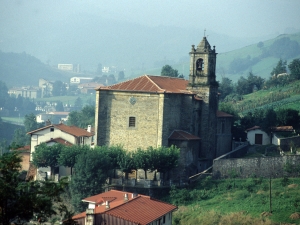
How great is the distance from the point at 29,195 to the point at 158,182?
79.3ft

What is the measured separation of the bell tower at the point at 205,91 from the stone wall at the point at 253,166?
651cm

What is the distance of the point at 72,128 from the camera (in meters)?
58.4

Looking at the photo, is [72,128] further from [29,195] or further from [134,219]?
[29,195]

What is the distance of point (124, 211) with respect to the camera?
A: 109 ft

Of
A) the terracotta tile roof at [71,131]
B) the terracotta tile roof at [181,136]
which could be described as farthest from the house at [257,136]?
the terracotta tile roof at [71,131]

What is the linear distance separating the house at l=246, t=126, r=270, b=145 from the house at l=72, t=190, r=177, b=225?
21.2 m

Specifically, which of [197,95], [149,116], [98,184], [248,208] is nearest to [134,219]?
[248,208]

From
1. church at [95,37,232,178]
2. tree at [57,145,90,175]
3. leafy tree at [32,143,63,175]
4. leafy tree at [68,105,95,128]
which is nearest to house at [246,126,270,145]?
church at [95,37,232,178]

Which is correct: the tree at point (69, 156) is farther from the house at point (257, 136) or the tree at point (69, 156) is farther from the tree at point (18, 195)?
the tree at point (18, 195)

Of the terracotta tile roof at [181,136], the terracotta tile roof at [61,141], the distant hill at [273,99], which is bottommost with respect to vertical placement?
the terracotta tile roof at [61,141]

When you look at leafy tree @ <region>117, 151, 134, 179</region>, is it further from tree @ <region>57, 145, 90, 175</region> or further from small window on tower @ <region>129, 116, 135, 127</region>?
small window on tower @ <region>129, 116, 135, 127</region>

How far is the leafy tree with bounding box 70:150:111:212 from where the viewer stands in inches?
1773

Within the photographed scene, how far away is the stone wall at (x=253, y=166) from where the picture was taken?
146ft

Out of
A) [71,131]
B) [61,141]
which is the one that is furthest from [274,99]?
[61,141]
